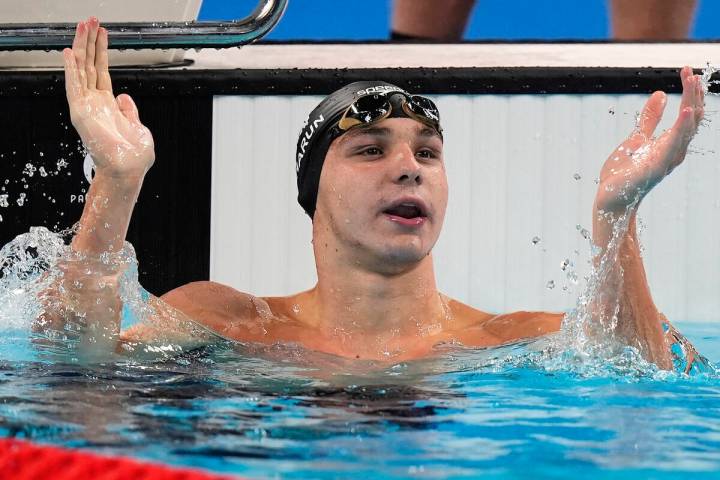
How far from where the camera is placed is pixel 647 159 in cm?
190

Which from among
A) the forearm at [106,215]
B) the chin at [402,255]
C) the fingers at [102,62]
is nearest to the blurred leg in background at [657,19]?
the chin at [402,255]

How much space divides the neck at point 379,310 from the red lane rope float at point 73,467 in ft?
3.79

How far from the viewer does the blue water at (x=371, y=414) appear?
4.72 ft

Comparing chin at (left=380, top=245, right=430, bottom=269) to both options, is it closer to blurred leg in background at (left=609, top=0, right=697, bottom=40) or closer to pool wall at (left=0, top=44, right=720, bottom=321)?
pool wall at (left=0, top=44, right=720, bottom=321)

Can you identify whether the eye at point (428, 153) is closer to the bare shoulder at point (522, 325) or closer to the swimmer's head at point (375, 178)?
the swimmer's head at point (375, 178)

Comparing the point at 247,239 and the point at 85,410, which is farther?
the point at 247,239

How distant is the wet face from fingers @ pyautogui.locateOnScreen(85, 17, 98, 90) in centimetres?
59

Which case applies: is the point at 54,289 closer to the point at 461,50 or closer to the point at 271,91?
the point at 271,91

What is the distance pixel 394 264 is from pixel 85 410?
0.90 metres

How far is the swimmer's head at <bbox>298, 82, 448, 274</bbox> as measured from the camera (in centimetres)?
237

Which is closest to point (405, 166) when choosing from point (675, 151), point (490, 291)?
point (675, 151)

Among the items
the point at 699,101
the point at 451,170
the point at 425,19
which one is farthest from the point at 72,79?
the point at 425,19

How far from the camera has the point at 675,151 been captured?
1.88m

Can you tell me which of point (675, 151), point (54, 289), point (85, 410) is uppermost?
point (675, 151)
